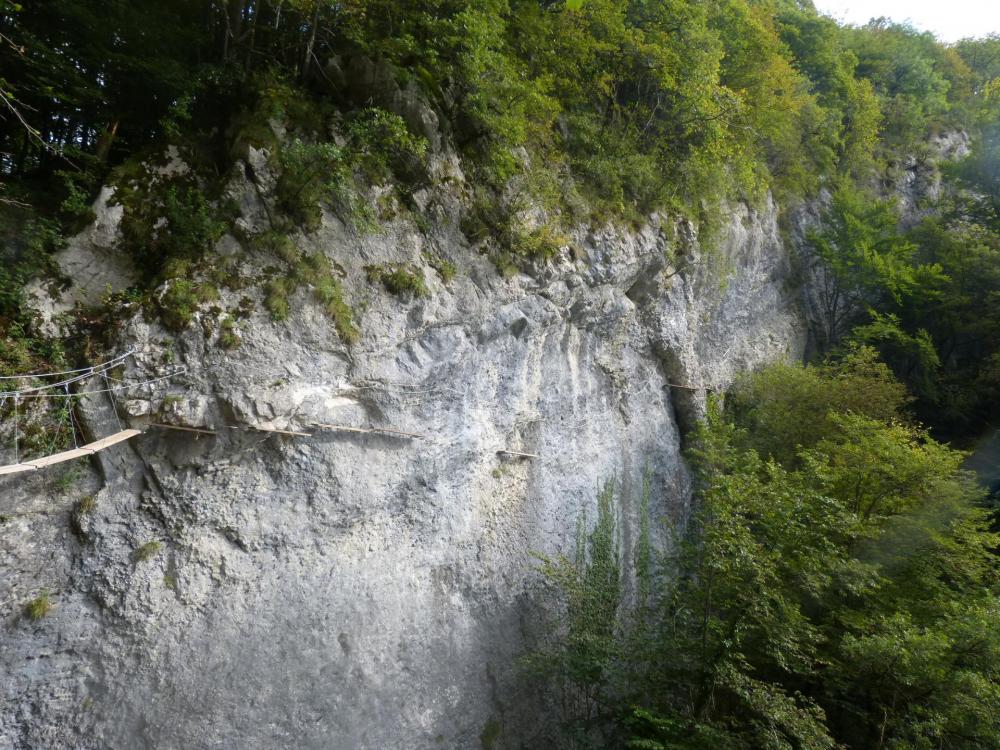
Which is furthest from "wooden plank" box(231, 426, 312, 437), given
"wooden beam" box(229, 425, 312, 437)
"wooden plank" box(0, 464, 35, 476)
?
"wooden plank" box(0, 464, 35, 476)

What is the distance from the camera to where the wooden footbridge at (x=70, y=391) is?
5.44 metres

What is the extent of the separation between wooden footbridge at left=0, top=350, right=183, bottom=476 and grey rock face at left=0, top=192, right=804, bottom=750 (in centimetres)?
14

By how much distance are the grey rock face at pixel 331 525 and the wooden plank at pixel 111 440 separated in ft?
0.86

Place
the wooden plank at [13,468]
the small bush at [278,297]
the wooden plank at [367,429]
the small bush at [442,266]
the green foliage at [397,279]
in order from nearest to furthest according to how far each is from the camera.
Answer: the wooden plank at [13,468], the small bush at [278,297], the wooden plank at [367,429], the green foliage at [397,279], the small bush at [442,266]

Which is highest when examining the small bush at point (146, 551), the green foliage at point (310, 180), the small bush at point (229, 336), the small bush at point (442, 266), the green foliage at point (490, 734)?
the green foliage at point (310, 180)

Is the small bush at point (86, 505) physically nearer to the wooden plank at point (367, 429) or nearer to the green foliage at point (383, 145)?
the wooden plank at point (367, 429)

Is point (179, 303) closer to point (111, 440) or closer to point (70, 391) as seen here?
point (70, 391)

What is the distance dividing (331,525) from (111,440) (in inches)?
106

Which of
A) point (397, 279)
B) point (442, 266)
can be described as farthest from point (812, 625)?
point (397, 279)

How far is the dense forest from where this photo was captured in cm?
678

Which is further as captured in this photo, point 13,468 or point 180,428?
point 180,428

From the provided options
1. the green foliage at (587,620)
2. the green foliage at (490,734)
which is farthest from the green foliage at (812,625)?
the green foliage at (490,734)

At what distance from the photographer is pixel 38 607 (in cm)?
552

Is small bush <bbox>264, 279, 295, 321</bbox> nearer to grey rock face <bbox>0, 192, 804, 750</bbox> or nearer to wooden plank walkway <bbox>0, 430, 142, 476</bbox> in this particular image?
grey rock face <bbox>0, 192, 804, 750</bbox>
